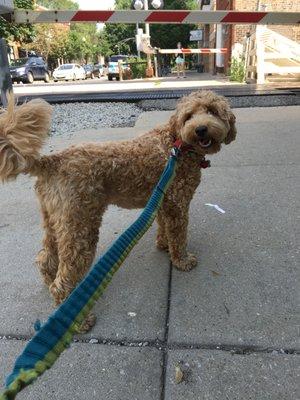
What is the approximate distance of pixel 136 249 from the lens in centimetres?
361

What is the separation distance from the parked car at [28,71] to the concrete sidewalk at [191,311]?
3092 centimetres

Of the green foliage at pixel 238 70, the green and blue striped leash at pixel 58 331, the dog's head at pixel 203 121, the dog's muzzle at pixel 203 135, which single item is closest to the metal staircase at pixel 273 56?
the green foliage at pixel 238 70

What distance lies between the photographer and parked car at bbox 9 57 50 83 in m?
32.2

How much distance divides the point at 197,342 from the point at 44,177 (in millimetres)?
1460

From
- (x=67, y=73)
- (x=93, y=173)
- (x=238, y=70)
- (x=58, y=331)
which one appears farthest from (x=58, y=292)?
(x=67, y=73)

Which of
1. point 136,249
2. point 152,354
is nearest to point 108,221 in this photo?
point 136,249

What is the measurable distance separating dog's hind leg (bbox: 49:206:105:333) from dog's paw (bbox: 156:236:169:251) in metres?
0.96

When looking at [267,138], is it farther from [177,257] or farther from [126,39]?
[126,39]

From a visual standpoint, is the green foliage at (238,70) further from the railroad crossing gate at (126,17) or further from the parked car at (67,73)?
the parked car at (67,73)

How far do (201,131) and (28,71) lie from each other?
112 ft

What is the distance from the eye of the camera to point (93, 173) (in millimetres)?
2637

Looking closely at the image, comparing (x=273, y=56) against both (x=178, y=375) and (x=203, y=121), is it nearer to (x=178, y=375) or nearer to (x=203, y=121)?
(x=203, y=121)

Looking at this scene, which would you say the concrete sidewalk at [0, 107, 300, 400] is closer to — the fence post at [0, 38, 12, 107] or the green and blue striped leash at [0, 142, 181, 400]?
the green and blue striped leash at [0, 142, 181, 400]

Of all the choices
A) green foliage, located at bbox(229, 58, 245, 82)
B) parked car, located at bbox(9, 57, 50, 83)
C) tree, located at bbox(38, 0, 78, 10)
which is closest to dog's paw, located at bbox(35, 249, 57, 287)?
green foliage, located at bbox(229, 58, 245, 82)
